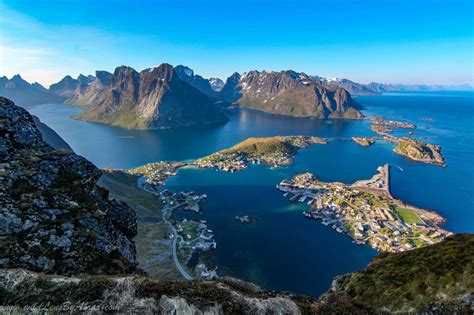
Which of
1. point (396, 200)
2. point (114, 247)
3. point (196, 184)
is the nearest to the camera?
point (114, 247)

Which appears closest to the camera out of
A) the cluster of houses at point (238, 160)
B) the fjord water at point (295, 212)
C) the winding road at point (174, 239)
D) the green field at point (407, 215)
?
the winding road at point (174, 239)

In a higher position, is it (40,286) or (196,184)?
(40,286)

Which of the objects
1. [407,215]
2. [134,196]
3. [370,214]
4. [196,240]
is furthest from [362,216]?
[134,196]

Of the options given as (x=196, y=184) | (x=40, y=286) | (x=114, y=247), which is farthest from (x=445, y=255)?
(x=196, y=184)

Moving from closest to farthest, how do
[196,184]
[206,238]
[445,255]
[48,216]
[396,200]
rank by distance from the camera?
[48,216] → [445,255] → [206,238] → [396,200] → [196,184]

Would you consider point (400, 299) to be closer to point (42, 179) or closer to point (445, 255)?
point (445, 255)

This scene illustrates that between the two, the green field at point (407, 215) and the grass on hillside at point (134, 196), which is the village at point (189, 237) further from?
the green field at point (407, 215)

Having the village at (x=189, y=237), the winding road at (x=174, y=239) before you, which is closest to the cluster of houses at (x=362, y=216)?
the village at (x=189, y=237)
